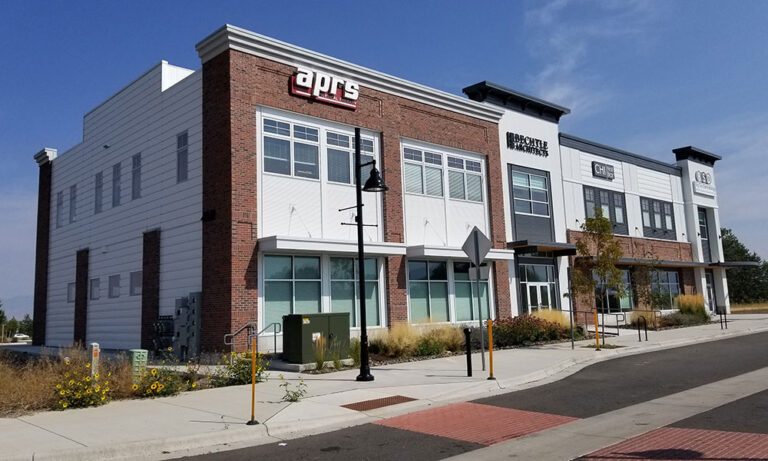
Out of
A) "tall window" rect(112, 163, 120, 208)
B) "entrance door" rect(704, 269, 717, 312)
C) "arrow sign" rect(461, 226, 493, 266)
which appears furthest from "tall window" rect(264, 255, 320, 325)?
"entrance door" rect(704, 269, 717, 312)

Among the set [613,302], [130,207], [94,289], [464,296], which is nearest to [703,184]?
[613,302]

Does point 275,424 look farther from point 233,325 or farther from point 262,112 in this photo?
point 262,112

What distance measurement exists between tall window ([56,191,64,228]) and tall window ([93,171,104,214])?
4.37 meters

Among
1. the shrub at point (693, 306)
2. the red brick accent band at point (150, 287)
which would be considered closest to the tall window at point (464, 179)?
the red brick accent band at point (150, 287)

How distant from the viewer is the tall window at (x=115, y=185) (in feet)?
83.9

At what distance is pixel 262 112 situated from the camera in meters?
19.8

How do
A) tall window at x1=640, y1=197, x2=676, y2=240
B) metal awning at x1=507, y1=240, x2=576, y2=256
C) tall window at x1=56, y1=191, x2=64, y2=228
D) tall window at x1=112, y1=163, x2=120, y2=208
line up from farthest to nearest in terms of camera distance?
tall window at x1=640, y1=197, x2=676, y2=240, tall window at x1=56, y1=191, x2=64, y2=228, metal awning at x1=507, y1=240, x2=576, y2=256, tall window at x1=112, y1=163, x2=120, y2=208

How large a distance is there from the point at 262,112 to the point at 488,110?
39.9 feet

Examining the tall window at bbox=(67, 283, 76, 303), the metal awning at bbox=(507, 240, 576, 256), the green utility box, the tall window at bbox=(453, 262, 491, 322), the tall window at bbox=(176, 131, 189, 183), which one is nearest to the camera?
the green utility box

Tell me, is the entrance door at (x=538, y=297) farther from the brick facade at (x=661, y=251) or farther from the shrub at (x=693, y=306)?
the shrub at (x=693, y=306)

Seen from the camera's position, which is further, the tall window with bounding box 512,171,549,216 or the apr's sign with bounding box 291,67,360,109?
the tall window with bounding box 512,171,549,216

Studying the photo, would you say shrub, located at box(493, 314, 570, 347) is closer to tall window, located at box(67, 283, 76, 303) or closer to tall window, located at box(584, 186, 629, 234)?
tall window, located at box(584, 186, 629, 234)

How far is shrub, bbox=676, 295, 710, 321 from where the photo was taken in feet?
107

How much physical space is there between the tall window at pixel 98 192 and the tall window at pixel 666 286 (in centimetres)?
3035
